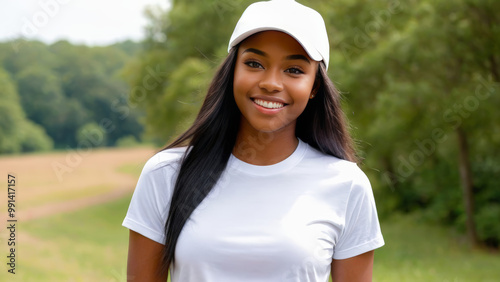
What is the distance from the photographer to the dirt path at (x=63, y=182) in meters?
24.0

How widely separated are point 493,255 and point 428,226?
378 cm

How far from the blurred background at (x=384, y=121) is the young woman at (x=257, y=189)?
0.73 meters

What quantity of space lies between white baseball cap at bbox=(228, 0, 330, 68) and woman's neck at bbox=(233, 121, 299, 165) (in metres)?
0.29

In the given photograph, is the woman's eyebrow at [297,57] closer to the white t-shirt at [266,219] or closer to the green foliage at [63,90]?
the white t-shirt at [266,219]

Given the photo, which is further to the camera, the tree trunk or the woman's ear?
the tree trunk

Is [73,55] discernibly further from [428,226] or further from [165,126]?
[428,226]

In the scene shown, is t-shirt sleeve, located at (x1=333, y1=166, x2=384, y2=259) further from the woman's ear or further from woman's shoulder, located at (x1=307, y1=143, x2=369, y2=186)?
the woman's ear

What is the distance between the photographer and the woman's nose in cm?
178

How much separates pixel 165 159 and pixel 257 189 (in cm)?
29

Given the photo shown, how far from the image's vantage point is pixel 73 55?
30.6m

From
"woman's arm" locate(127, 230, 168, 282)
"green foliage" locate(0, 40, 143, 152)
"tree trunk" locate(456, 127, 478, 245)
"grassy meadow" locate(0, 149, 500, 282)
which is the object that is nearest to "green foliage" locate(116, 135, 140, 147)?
"green foliage" locate(0, 40, 143, 152)

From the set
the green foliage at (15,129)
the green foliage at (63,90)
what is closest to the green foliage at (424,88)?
the green foliage at (63,90)

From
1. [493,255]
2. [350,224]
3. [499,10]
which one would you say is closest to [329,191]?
[350,224]

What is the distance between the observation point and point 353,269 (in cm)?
188
